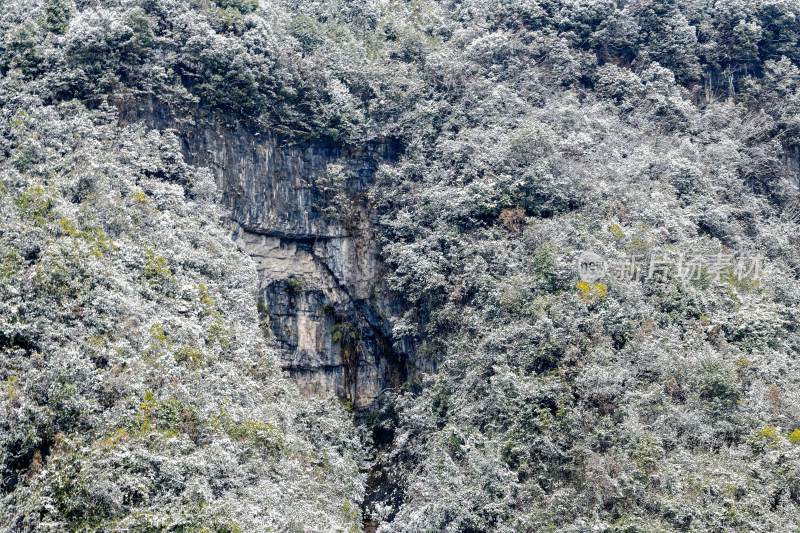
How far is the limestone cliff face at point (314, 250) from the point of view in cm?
2458

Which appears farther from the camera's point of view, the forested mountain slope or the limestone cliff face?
the limestone cliff face

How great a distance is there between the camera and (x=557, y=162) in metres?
23.2

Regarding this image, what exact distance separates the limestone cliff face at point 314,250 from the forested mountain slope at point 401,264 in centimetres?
9

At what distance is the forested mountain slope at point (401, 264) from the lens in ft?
52.2

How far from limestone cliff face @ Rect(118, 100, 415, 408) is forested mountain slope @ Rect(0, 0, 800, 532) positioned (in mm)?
87

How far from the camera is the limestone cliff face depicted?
2458cm

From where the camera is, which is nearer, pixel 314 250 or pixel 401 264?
pixel 401 264

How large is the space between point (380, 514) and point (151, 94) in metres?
12.2

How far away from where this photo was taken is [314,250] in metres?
25.8

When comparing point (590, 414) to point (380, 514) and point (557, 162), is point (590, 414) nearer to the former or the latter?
point (380, 514)

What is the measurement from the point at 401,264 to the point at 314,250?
3315 millimetres

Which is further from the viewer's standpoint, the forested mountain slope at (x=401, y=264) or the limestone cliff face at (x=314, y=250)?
the limestone cliff face at (x=314, y=250)

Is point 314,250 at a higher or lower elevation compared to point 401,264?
higher

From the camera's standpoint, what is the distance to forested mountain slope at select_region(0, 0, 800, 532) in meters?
15.9
